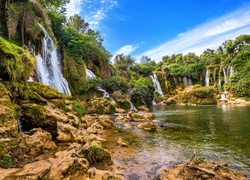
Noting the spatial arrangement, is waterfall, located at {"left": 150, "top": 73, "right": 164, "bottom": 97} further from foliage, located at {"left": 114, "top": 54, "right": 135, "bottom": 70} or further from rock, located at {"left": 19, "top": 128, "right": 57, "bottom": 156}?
rock, located at {"left": 19, "top": 128, "right": 57, "bottom": 156}

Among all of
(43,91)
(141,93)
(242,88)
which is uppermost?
(43,91)

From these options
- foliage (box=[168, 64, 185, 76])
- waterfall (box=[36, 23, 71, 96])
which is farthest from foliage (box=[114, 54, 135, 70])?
waterfall (box=[36, 23, 71, 96])

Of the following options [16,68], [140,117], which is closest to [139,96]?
[140,117]

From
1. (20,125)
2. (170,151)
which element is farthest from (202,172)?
(20,125)

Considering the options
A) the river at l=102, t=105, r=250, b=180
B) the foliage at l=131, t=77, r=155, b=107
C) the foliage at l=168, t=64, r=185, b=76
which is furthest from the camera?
the foliage at l=168, t=64, r=185, b=76

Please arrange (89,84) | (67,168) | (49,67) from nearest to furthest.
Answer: (67,168) → (49,67) → (89,84)

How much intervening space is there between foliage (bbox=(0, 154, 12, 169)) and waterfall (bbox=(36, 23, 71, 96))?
13015mm

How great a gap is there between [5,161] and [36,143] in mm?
1602

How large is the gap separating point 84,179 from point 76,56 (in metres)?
24.0

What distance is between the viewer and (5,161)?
4852 mm

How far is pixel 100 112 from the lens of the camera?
2108cm

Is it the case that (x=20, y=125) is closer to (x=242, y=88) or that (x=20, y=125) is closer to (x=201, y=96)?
(x=201, y=96)

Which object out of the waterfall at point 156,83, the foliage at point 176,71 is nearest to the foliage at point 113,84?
the waterfall at point 156,83

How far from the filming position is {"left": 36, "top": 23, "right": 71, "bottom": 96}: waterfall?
17.7m
